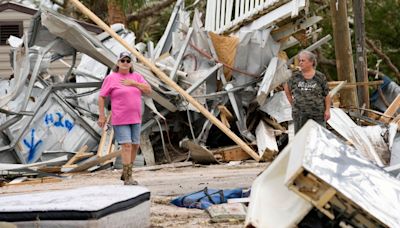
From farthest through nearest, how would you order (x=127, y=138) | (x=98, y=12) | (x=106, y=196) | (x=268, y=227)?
(x=98, y=12)
(x=127, y=138)
(x=106, y=196)
(x=268, y=227)

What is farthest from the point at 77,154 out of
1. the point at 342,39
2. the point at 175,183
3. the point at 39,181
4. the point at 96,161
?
the point at 342,39

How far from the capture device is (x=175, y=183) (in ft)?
44.5

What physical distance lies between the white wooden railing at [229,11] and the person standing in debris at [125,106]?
555 centimetres

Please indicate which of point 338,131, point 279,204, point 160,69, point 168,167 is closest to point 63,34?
point 160,69

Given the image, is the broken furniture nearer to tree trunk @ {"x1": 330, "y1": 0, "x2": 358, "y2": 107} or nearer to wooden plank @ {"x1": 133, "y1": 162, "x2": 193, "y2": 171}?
wooden plank @ {"x1": 133, "y1": 162, "x2": 193, "y2": 171}

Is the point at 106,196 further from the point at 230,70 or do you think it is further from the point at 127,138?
the point at 230,70

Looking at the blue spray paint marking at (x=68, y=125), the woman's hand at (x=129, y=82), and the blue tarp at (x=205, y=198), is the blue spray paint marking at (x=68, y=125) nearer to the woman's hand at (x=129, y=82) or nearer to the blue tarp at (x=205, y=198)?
the woman's hand at (x=129, y=82)

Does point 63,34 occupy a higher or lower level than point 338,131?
higher

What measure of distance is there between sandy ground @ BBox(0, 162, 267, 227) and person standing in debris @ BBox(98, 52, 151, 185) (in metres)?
0.56

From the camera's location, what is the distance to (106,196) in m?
8.59

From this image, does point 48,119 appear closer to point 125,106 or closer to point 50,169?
point 50,169

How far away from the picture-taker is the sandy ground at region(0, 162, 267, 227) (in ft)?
32.7

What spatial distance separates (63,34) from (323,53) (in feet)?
61.0

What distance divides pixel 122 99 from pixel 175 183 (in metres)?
1.50
